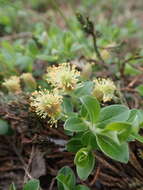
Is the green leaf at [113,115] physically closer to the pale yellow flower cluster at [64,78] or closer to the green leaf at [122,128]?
the green leaf at [122,128]

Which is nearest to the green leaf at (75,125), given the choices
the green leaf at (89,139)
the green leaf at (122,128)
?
the green leaf at (89,139)

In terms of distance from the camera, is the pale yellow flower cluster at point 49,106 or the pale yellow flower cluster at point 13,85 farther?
the pale yellow flower cluster at point 13,85

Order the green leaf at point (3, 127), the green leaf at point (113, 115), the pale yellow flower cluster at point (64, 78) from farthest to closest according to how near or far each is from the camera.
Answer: the green leaf at point (3, 127), the pale yellow flower cluster at point (64, 78), the green leaf at point (113, 115)

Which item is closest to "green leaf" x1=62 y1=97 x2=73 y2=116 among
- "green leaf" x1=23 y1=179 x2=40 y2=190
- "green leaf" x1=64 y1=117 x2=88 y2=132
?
"green leaf" x1=64 y1=117 x2=88 y2=132

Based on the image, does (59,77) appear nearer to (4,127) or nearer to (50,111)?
(50,111)

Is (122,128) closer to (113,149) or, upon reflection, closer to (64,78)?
(113,149)

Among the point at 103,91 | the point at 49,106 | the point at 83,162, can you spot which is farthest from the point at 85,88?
the point at 83,162
